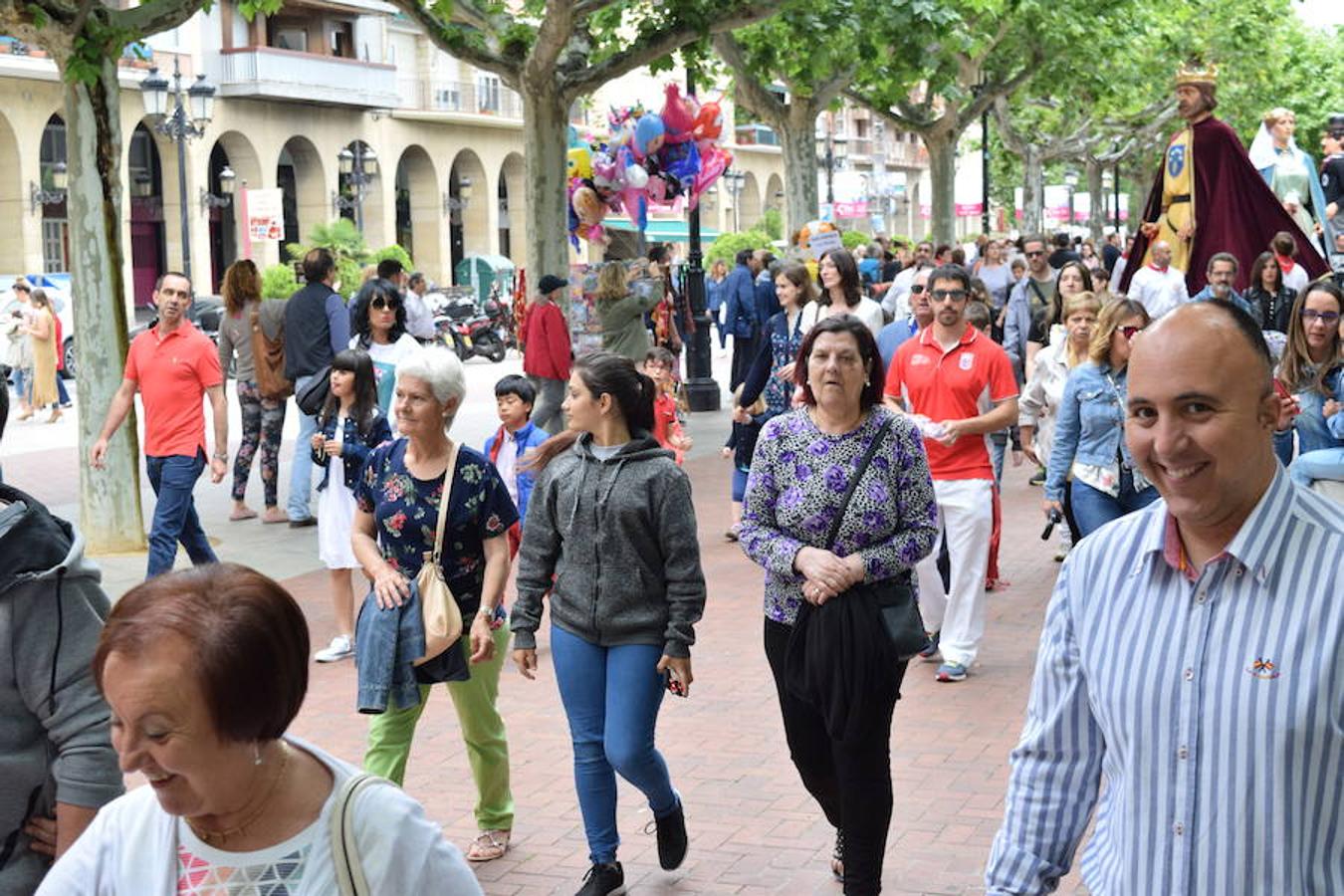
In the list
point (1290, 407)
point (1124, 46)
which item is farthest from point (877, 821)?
point (1124, 46)

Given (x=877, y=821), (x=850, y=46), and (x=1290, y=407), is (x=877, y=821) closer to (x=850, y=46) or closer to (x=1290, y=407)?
(x=1290, y=407)

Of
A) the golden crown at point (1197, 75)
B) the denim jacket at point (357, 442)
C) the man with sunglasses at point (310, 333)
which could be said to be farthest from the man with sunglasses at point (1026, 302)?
the denim jacket at point (357, 442)

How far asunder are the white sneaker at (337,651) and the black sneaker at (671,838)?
3652 mm

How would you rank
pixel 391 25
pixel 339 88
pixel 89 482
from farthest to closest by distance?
pixel 391 25
pixel 339 88
pixel 89 482

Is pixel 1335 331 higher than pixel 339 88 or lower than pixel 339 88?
lower

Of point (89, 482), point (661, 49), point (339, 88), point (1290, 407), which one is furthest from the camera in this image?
point (339, 88)

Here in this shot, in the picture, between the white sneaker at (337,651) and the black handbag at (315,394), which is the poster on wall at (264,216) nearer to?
the black handbag at (315,394)

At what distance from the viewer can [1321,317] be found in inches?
324

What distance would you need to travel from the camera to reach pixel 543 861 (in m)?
6.41

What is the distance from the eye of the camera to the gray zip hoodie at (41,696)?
328 cm

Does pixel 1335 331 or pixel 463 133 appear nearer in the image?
pixel 1335 331

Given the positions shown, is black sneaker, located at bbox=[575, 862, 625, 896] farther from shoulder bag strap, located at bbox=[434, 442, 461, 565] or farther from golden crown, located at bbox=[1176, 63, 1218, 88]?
golden crown, located at bbox=[1176, 63, 1218, 88]

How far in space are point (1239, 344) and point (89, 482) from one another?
10.6 meters

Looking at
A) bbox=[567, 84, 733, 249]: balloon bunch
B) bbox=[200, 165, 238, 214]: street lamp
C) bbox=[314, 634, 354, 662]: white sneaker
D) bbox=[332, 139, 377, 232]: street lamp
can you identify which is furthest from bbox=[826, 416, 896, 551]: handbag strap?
bbox=[332, 139, 377, 232]: street lamp
